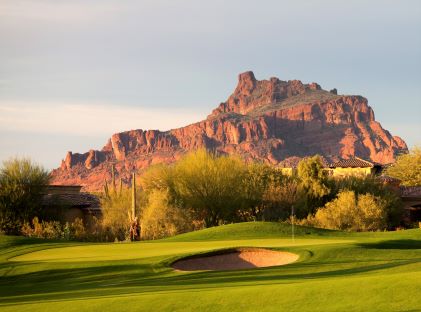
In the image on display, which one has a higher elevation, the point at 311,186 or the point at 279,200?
the point at 311,186

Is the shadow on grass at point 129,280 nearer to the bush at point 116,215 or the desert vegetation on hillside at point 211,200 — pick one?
the desert vegetation on hillside at point 211,200

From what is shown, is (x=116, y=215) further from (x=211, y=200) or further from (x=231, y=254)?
(x=231, y=254)

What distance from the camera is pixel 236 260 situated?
25.8m

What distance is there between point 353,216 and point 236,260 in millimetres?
23080

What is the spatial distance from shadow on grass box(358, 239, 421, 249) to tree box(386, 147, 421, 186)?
4948cm

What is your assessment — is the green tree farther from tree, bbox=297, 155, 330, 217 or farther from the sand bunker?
the sand bunker

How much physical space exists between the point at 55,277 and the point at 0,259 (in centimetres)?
610

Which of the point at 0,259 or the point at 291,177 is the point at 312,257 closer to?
the point at 0,259

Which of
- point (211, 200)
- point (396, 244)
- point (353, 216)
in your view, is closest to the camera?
point (396, 244)

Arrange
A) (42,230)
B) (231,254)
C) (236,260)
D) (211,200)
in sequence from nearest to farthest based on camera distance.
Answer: (236,260)
(231,254)
(42,230)
(211,200)

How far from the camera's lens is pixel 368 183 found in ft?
190

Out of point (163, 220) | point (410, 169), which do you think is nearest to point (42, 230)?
point (163, 220)

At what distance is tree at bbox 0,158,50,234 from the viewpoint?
157 feet

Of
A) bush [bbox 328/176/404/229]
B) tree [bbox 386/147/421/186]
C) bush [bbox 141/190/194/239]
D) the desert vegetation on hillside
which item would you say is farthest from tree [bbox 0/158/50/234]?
tree [bbox 386/147/421/186]
